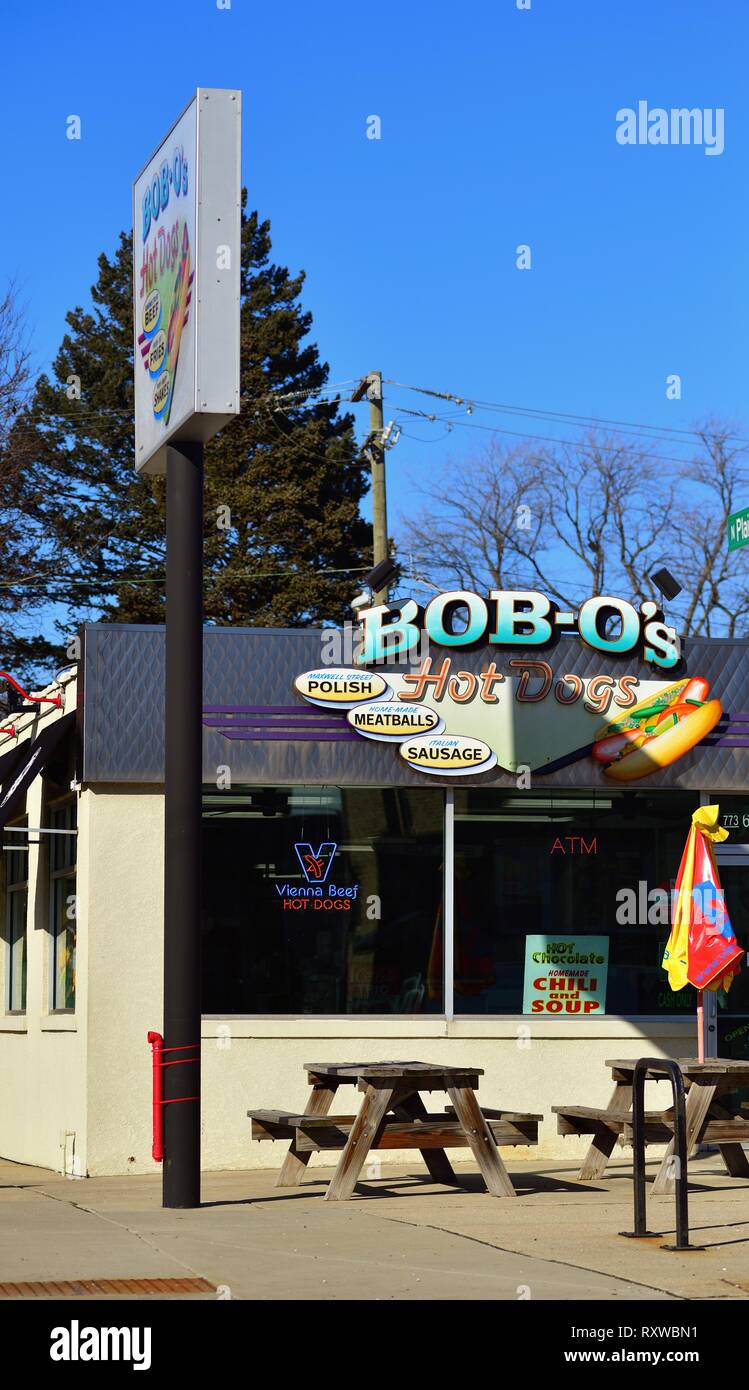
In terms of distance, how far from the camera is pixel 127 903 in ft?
45.7

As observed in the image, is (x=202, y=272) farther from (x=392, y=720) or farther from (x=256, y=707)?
(x=392, y=720)

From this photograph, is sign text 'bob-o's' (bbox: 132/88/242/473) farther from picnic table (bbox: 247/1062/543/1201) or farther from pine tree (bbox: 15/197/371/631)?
pine tree (bbox: 15/197/371/631)

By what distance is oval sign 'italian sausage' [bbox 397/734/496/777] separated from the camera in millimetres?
14273

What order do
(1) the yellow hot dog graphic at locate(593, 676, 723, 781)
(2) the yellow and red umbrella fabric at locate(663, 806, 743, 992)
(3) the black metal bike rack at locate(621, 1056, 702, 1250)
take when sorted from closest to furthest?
(3) the black metal bike rack at locate(621, 1056, 702, 1250), (2) the yellow and red umbrella fabric at locate(663, 806, 743, 992), (1) the yellow hot dog graphic at locate(593, 676, 723, 781)

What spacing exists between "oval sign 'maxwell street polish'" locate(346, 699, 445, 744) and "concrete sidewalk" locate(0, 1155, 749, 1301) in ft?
11.1

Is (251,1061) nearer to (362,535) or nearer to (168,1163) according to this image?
(168,1163)

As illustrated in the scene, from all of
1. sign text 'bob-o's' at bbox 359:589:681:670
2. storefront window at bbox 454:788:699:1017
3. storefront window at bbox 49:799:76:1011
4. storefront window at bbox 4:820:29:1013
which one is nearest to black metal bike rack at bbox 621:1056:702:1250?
storefront window at bbox 454:788:699:1017

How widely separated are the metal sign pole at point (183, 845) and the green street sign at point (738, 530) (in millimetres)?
3129

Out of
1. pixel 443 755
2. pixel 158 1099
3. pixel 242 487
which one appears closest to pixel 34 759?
pixel 443 755

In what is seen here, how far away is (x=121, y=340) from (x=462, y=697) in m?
35.6

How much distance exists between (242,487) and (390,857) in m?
29.5

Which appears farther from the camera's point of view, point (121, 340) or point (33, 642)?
point (121, 340)
